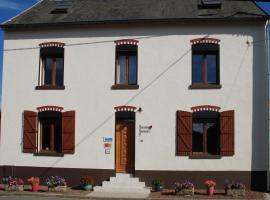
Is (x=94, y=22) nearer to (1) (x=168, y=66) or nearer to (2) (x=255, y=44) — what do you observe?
(1) (x=168, y=66)

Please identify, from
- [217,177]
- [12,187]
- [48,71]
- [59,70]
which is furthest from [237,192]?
[48,71]

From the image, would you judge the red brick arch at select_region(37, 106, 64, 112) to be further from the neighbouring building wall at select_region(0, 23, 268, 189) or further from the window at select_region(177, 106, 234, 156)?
the window at select_region(177, 106, 234, 156)

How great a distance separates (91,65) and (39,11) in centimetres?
428

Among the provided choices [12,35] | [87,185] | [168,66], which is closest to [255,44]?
[168,66]

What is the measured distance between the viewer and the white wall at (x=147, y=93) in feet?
60.6

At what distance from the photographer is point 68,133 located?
760 inches

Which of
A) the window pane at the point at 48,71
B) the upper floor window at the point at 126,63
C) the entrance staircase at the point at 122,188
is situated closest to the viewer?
the entrance staircase at the point at 122,188

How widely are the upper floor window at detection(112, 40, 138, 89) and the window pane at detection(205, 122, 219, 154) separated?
369 cm

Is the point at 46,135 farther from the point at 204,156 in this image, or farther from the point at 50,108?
the point at 204,156

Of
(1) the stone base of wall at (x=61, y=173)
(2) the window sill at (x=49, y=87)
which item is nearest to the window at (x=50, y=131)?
(1) the stone base of wall at (x=61, y=173)

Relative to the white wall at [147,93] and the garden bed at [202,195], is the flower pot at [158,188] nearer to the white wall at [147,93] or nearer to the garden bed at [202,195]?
the garden bed at [202,195]

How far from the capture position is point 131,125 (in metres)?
19.3

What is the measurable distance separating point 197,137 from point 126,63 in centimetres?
450

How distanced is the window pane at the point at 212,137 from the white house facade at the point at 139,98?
4cm
